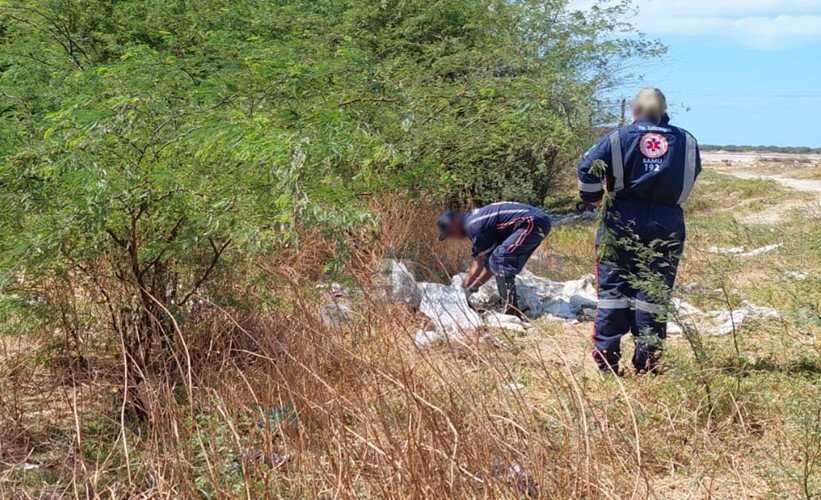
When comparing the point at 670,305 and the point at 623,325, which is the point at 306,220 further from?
the point at 623,325

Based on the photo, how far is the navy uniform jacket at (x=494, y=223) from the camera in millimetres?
7201

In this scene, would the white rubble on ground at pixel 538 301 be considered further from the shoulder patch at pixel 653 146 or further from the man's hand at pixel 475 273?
the shoulder patch at pixel 653 146

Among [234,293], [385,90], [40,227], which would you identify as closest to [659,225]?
[385,90]

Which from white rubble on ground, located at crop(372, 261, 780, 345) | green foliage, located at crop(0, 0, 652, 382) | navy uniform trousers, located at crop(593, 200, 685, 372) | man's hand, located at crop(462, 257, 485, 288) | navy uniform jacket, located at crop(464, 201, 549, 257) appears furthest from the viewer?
man's hand, located at crop(462, 257, 485, 288)

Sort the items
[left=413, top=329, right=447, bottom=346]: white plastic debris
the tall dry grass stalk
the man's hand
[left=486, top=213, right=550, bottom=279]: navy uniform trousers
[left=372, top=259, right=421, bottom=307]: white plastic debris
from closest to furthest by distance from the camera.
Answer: the tall dry grass stalk < [left=413, top=329, right=447, bottom=346]: white plastic debris < [left=372, top=259, right=421, bottom=307]: white plastic debris < [left=486, top=213, right=550, bottom=279]: navy uniform trousers < the man's hand

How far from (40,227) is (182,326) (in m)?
0.97

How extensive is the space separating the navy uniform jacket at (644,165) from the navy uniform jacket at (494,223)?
8.08ft

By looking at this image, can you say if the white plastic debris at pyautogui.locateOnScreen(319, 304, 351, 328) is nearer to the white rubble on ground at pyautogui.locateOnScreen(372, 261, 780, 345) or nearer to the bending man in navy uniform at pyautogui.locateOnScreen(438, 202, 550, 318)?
the white rubble on ground at pyautogui.locateOnScreen(372, 261, 780, 345)

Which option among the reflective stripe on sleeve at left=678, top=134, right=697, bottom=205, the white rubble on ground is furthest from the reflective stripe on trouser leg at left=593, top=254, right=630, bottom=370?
the white rubble on ground

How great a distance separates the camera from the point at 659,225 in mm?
4652

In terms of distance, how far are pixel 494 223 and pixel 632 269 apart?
2.60 metres

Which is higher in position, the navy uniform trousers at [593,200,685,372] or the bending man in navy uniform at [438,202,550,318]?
the navy uniform trousers at [593,200,685,372]

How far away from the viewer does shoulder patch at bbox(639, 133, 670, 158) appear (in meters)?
4.64

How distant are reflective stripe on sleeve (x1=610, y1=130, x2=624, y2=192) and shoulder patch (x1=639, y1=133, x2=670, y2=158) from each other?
0.12 m
